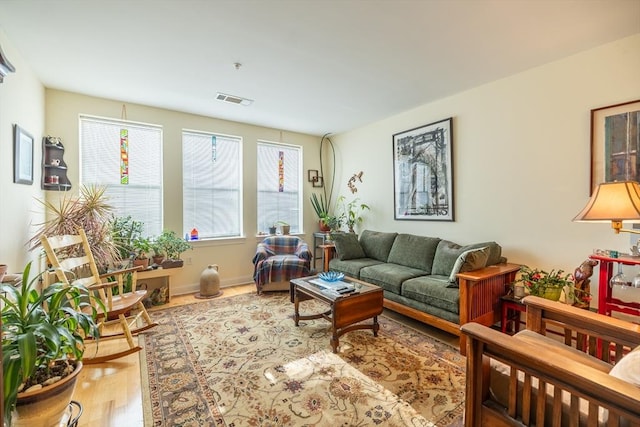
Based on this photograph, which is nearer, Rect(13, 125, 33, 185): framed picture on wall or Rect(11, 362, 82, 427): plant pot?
Rect(11, 362, 82, 427): plant pot

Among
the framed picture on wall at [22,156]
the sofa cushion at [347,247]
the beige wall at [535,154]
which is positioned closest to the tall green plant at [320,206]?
the sofa cushion at [347,247]

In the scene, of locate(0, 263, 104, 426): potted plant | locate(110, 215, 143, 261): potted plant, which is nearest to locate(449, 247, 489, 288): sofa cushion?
locate(0, 263, 104, 426): potted plant

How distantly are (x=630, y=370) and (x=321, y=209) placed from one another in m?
4.45

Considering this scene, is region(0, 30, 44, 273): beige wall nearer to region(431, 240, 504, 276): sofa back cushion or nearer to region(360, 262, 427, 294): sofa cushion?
region(360, 262, 427, 294): sofa cushion

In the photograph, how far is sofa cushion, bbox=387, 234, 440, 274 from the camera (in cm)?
337

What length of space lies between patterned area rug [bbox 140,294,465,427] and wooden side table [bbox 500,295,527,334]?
624 millimetres

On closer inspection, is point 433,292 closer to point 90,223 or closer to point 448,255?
point 448,255

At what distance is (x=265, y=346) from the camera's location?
2438 mm

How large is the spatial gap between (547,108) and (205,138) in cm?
412

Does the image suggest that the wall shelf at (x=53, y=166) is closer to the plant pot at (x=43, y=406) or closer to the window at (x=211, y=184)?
the window at (x=211, y=184)

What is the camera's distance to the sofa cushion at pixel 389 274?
3.03 metres

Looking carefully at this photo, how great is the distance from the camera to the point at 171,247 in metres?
Answer: 3.69

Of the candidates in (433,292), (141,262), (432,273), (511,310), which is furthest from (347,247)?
(141,262)

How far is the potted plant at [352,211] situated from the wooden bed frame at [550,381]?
3312 mm
